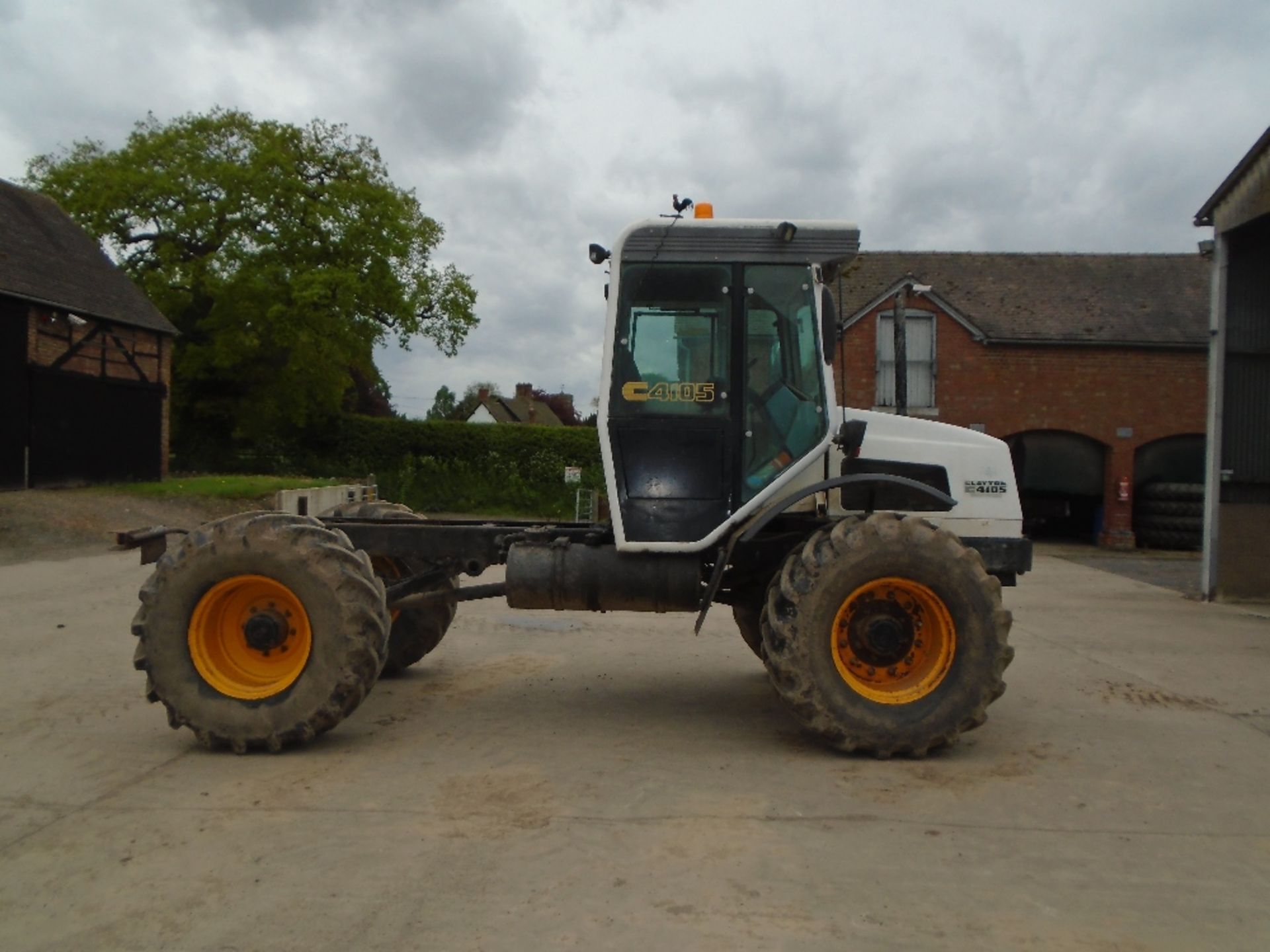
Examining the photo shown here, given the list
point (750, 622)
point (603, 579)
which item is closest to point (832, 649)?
point (603, 579)

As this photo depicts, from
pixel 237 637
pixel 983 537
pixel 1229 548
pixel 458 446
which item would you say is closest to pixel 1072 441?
pixel 1229 548

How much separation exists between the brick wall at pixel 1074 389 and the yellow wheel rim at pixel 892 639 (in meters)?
20.6

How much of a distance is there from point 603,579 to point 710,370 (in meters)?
1.38

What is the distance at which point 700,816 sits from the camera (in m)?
5.00

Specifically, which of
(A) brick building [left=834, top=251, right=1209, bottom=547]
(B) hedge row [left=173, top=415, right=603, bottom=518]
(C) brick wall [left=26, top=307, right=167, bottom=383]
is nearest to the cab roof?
(A) brick building [left=834, top=251, right=1209, bottom=547]

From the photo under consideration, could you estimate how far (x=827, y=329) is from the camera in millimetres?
6352

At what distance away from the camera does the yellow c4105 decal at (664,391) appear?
253 inches

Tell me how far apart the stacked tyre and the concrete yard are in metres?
19.2

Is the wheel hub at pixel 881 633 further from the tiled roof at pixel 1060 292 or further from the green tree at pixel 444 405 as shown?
the green tree at pixel 444 405

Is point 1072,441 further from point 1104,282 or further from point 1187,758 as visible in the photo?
point 1187,758

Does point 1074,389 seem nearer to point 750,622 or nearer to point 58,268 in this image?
point 750,622

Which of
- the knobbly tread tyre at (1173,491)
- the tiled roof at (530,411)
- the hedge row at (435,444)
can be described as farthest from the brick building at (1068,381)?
the tiled roof at (530,411)

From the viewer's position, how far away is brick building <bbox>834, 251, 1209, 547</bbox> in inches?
1051

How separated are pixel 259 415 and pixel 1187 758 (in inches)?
1318
